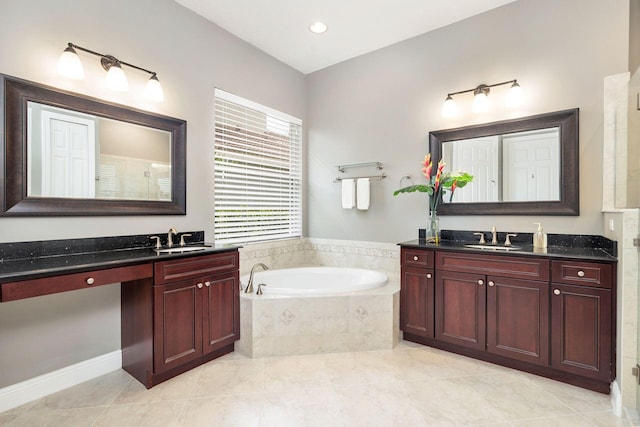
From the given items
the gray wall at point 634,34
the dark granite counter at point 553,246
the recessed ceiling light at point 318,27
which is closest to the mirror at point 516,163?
the dark granite counter at point 553,246

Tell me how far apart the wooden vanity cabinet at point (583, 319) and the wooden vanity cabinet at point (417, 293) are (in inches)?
33.2

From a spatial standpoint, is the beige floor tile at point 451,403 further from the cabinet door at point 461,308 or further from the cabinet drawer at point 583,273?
the cabinet drawer at point 583,273

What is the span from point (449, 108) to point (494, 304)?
1.79 meters

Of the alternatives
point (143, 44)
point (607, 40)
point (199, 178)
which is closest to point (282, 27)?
point (143, 44)

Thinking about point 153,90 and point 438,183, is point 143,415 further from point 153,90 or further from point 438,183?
point 438,183

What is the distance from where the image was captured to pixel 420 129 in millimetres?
3203

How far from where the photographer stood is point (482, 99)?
279 centimetres

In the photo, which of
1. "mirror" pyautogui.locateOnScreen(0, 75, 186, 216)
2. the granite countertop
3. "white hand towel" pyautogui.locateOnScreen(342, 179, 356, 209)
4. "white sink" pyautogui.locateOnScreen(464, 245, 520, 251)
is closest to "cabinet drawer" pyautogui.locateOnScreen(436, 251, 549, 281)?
"white sink" pyautogui.locateOnScreen(464, 245, 520, 251)

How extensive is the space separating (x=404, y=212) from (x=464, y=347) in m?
1.37

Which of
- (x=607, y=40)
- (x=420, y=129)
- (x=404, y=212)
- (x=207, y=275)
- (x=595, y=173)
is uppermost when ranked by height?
(x=607, y=40)

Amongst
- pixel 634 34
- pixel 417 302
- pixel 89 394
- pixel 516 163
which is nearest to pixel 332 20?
pixel 516 163

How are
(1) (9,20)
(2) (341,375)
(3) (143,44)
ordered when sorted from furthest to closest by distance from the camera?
(3) (143,44) < (2) (341,375) < (1) (9,20)

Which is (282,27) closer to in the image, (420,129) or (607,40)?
(420,129)

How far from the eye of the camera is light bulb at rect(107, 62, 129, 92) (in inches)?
86.3
